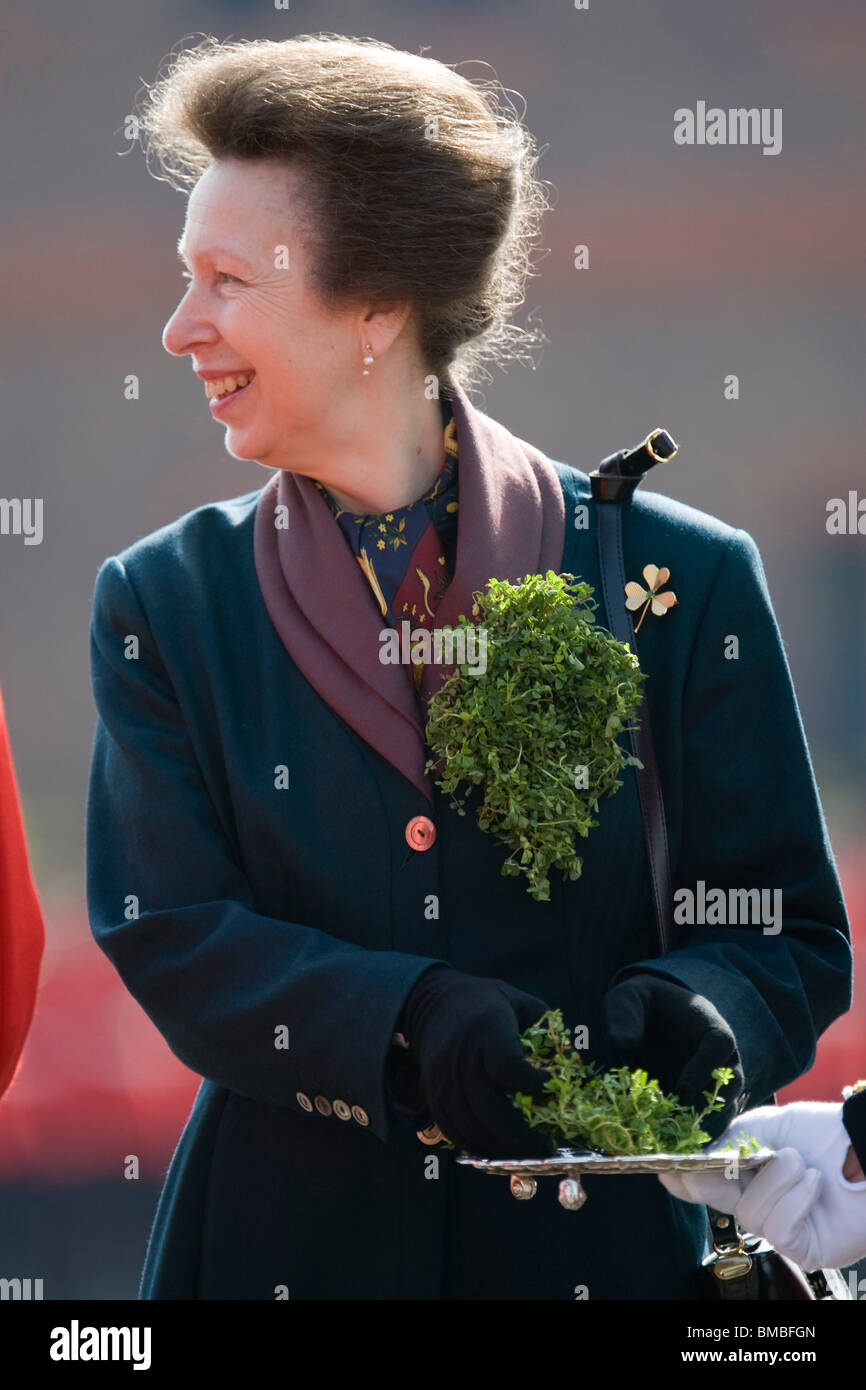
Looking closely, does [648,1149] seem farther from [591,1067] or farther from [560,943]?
[560,943]

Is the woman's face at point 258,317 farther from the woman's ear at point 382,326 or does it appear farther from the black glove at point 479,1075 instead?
the black glove at point 479,1075

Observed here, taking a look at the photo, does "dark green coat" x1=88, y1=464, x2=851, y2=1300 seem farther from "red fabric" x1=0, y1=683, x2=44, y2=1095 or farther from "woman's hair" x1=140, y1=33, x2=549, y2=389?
"woman's hair" x1=140, y1=33, x2=549, y2=389

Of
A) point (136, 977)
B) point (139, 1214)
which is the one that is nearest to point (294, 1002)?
point (136, 977)

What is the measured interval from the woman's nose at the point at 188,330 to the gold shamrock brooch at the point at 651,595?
1.82 feet

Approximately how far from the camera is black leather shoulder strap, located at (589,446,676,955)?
2.07m

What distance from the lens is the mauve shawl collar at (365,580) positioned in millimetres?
2086

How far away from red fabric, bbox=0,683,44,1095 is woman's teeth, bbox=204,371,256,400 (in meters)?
0.47

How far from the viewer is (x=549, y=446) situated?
530 centimetres

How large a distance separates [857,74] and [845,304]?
2.10ft

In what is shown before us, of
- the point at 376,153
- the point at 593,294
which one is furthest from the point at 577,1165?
the point at 593,294

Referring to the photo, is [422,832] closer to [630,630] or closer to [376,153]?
[630,630]

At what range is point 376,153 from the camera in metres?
2.12

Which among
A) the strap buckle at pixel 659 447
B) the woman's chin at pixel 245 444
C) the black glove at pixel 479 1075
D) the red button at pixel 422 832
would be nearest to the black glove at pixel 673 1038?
the black glove at pixel 479 1075

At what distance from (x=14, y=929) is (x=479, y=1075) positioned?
2.31ft
